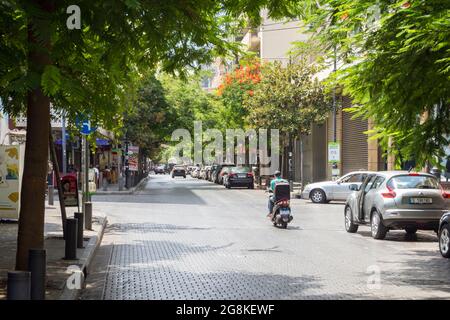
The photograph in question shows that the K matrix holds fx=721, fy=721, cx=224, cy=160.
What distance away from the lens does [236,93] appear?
172 ft

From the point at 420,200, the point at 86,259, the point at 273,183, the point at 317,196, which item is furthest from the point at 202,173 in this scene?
the point at 86,259

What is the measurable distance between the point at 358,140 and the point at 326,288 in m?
30.4

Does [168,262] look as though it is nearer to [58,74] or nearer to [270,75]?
[58,74]

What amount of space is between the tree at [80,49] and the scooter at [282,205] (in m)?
8.41

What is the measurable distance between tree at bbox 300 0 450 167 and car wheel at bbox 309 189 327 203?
16.2m

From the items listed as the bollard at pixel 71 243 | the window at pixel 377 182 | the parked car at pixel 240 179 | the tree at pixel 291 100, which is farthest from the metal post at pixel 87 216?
the parked car at pixel 240 179

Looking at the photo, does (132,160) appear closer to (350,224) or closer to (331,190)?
(331,190)

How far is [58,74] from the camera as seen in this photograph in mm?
7012

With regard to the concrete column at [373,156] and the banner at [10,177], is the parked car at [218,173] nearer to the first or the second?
the concrete column at [373,156]

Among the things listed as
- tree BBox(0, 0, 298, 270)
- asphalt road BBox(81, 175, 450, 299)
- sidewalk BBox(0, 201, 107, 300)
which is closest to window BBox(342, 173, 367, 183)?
asphalt road BBox(81, 175, 450, 299)

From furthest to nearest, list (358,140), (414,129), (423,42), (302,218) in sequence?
1. (358,140)
2. (302,218)
3. (414,129)
4. (423,42)

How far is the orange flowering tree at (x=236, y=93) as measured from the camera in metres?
52.2

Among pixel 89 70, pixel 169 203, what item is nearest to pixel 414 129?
pixel 89 70

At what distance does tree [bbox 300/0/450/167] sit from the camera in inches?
435
